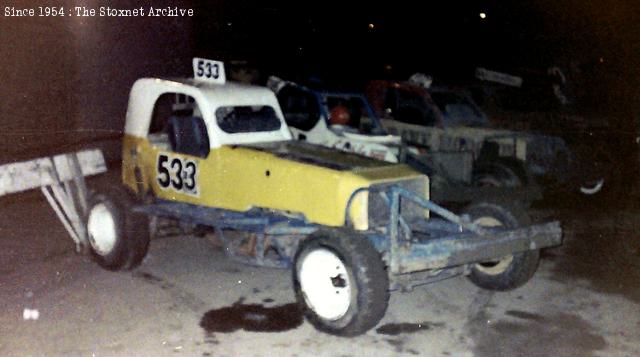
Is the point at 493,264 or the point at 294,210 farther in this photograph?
the point at 493,264

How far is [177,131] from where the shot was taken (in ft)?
26.5

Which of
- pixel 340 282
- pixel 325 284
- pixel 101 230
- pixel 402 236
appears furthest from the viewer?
pixel 101 230

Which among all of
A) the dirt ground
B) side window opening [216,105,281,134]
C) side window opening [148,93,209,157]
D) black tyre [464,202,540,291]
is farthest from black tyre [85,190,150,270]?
black tyre [464,202,540,291]

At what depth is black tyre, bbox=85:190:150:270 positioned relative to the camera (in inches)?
322

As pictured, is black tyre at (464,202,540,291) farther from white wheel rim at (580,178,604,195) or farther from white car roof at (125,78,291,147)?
white wheel rim at (580,178,604,195)

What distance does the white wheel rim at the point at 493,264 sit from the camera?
7.61 m

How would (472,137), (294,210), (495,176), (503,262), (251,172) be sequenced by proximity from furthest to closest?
(472,137), (495,176), (503,262), (251,172), (294,210)

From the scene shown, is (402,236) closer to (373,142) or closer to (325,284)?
(325,284)

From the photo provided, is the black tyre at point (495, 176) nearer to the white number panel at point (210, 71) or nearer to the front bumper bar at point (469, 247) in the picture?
the front bumper bar at point (469, 247)

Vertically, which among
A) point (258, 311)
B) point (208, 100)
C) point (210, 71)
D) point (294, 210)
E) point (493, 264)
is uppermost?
point (210, 71)

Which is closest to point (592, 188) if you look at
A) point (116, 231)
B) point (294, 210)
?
point (294, 210)

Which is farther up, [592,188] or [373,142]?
[373,142]

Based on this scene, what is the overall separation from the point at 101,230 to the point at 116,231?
1.11ft

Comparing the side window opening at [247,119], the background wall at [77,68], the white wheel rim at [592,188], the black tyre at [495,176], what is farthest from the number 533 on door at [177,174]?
the background wall at [77,68]
